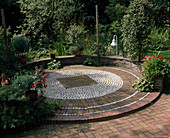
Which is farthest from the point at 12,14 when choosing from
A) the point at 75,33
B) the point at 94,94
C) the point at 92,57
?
the point at 94,94

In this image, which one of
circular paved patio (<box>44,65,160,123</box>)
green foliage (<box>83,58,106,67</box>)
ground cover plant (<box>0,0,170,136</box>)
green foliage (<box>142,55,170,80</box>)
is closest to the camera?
ground cover plant (<box>0,0,170,136</box>)

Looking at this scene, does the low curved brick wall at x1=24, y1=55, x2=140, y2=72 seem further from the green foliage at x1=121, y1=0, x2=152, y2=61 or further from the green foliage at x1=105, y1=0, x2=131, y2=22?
the green foliage at x1=105, y1=0, x2=131, y2=22

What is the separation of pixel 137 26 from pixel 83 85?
275 cm

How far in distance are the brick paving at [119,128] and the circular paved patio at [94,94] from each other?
16 centimetres

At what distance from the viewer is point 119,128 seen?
3.59 meters

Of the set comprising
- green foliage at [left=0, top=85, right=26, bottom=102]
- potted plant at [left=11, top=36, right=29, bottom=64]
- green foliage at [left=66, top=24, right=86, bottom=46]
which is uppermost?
green foliage at [left=66, top=24, right=86, bottom=46]

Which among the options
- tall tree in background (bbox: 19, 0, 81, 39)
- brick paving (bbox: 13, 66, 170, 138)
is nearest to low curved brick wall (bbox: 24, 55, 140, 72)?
tall tree in background (bbox: 19, 0, 81, 39)

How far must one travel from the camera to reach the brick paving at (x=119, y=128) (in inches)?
133

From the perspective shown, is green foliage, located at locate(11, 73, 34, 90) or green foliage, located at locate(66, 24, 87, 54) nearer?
green foliage, located at locate(11, 73, 34, 90)

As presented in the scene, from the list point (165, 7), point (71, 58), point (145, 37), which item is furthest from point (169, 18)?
point (71, 58)

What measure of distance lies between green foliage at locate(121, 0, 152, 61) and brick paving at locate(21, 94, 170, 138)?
312 centimetres

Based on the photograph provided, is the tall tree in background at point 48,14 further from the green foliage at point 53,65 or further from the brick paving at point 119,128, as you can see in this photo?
the brick paving at point 119,128

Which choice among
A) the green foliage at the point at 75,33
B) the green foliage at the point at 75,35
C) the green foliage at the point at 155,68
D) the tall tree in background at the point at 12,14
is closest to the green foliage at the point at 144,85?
the green foliage at the point at 155,68

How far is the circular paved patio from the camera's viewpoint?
412cm
